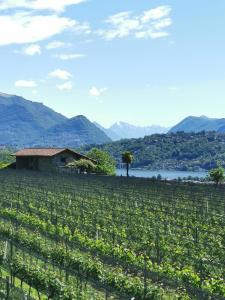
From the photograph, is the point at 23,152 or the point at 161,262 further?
the point at 23,152

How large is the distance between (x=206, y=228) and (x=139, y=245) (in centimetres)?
620

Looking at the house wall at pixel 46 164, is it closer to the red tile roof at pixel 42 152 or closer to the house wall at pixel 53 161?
the house wall at pixel 53 161

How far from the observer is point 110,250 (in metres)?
21.8

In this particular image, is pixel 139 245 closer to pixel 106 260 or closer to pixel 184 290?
pixel 106 260

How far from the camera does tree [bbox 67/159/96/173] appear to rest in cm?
8712

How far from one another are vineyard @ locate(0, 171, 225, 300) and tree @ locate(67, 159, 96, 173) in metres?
44.1

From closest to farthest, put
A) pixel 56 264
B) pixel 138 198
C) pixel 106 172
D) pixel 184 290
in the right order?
pixel 184 290, pixel 56 264, pixel 138 198, pixel 106 172

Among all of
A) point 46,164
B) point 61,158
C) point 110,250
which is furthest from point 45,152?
point 110,250

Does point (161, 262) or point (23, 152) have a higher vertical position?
point (23, 152)

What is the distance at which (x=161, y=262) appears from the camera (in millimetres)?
21000

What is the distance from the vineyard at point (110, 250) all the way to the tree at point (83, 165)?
145 ft

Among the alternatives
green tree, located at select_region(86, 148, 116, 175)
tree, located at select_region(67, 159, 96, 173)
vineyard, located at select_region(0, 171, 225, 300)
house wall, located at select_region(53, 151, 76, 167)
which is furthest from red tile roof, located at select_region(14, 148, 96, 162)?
vineyard, located at select_region(0, 171, 225, 300)

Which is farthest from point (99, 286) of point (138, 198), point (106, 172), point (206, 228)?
point (106, 172)

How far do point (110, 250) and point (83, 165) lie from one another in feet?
216
